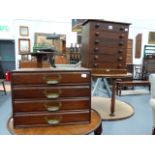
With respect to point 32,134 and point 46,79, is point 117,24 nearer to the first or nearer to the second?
point 46,79

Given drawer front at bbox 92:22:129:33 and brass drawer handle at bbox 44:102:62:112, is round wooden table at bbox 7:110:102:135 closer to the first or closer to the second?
brass drawer handle at bbox 44:102:62:112

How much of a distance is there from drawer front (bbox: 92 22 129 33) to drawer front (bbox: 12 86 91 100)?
1.25 metres

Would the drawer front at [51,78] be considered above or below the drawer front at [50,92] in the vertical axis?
above

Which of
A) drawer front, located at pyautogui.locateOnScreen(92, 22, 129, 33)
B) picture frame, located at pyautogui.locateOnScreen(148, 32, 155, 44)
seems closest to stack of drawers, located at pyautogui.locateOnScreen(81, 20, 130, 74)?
drawer front, located at pyautogui.locateOnScreen(92, 22, 129, 33)

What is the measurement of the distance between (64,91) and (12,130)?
399 mm

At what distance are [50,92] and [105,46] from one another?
1367mm

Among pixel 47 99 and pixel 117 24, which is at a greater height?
pixel 117 24

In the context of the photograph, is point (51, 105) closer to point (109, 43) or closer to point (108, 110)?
point (109, 43)

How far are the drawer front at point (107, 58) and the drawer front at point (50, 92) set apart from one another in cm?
111

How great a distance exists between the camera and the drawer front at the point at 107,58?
226cm

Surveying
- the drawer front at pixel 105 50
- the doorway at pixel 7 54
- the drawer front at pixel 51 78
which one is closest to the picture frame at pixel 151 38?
the doorway at pixel 7 54

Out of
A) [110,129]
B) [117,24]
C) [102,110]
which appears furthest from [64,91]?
[102,110]

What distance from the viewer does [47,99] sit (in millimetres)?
1151

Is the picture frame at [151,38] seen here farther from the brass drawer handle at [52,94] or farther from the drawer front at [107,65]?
the brass drawer handle at [52,94]
